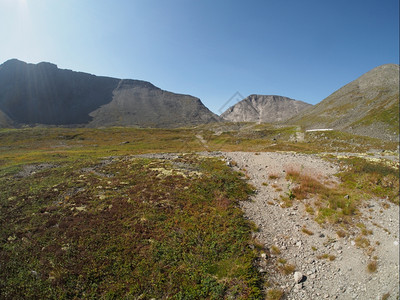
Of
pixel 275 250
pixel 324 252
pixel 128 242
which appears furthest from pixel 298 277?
pixel 128 242

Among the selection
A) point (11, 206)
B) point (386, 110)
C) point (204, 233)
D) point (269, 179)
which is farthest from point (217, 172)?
point (386, 110)

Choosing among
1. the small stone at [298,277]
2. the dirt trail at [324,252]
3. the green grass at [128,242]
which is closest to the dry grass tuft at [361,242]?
the dirt trail at [324,252]

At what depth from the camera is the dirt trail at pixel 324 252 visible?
30.7 ft

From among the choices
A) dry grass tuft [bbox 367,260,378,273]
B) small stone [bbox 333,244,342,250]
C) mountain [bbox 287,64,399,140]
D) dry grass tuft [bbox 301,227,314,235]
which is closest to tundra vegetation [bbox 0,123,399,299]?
dry grass tuft [bbox 301,227,314,235]

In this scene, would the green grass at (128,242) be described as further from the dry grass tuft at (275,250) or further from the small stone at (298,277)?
the small stone at (298,277)

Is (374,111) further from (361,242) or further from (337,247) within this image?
(337,247)

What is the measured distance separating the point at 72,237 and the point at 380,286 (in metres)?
19.4

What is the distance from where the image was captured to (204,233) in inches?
507

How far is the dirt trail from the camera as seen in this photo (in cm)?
935

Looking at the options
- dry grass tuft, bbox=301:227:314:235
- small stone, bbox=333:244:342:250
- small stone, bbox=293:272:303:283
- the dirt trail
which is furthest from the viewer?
dry grass tuft, bbox=301:227:314:235

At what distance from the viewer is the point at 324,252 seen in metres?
11.7

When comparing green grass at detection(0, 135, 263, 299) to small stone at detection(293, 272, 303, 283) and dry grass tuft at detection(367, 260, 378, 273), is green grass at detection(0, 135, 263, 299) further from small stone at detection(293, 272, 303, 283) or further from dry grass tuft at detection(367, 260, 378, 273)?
dry grass tuft at detection(367, 260, 378, 273)

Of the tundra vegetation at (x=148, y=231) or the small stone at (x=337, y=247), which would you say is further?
the small stone at (x=337, y=247)

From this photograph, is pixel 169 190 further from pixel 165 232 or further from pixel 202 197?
pixel 165 232
